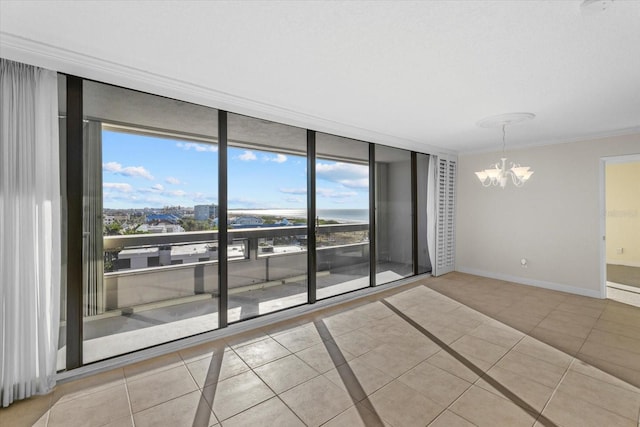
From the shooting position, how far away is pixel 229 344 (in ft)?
9.77

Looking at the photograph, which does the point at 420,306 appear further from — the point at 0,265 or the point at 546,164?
the point at 0,265

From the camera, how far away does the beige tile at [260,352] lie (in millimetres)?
2670

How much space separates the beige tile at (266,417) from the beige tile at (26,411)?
4.15 feet

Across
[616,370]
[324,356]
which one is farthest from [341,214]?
[616,370]

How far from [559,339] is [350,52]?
351 cm

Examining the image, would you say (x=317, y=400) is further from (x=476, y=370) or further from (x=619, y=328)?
(x=619, y=328)

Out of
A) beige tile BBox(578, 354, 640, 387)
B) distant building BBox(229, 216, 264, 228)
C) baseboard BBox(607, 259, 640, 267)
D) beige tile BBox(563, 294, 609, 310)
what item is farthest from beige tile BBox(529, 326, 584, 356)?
baseboard BBox(607, 259, 640, 267)

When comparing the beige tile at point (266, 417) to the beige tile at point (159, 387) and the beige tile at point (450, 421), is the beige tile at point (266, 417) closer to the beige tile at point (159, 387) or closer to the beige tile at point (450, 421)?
the beige tile at point (159, 387)

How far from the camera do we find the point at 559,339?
10.1 feet

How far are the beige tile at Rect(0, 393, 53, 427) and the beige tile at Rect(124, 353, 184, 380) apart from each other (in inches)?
19.7

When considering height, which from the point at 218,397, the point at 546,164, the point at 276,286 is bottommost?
the point at 218,397

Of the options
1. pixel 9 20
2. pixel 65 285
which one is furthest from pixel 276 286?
pixel 9 20

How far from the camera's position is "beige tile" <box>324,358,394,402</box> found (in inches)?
87.3

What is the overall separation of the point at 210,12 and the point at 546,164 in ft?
18.1
